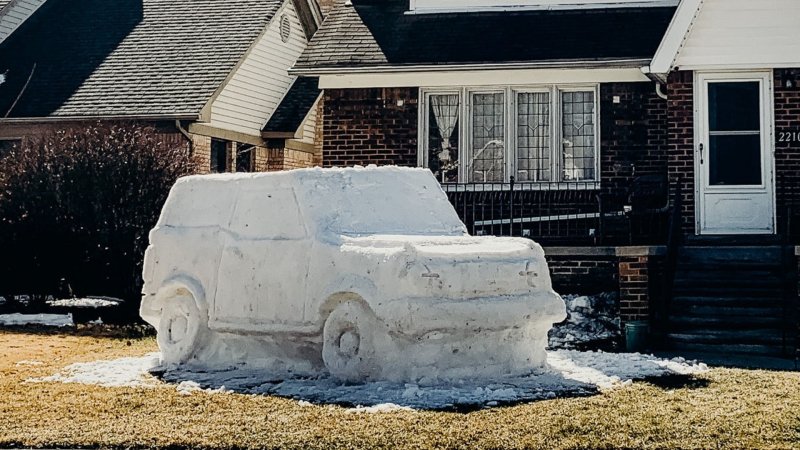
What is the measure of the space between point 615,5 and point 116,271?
355 inches

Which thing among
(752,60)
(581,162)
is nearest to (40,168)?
(581,162)

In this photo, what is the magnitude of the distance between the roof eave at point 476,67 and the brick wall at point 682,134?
2.37 ft

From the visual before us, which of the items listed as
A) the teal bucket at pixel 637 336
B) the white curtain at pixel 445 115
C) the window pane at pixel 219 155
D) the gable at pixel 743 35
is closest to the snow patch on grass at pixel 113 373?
the teal bucket at pixel 637 336

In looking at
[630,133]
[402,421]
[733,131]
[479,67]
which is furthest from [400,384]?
[630,133]

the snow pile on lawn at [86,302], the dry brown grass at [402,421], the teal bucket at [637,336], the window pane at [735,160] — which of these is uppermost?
the window pane at [735,160]

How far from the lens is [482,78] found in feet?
52.4

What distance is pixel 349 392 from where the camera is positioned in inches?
322

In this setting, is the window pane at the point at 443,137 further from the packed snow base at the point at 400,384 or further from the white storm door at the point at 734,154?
the packed snow base at the point at 400,384

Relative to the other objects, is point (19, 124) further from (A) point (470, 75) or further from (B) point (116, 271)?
(A) point (470, 75)

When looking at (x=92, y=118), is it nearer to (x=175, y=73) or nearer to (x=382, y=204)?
(x=175, y=73)

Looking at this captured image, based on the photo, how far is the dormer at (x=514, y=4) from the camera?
16.6 meters

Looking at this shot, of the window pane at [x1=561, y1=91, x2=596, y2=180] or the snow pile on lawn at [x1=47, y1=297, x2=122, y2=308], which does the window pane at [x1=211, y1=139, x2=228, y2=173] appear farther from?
the window pane at [x1=561, y1=91, x2=596, y2=180]

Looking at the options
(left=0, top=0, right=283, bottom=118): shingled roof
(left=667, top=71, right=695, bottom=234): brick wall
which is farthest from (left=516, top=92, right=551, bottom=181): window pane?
(left=0, top=0, right=283, bottom=118): shingled roof

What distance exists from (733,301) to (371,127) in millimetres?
6775
